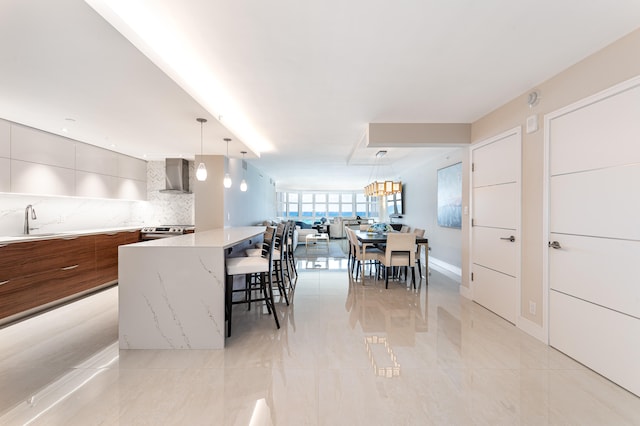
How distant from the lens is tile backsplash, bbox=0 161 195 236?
142 inches

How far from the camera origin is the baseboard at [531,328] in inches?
100

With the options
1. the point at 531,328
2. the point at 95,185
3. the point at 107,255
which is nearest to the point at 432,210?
the point at 531,328

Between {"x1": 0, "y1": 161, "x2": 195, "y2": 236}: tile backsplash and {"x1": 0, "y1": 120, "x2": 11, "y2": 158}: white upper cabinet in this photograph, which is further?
{"x1": 0, "y1": 161, "x2": 195, "y2": 236}: tile backsplash

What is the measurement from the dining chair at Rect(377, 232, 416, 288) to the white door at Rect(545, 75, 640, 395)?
6.17 ft

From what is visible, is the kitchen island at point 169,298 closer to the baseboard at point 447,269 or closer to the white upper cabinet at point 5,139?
the white upper cabinet at point 5,139

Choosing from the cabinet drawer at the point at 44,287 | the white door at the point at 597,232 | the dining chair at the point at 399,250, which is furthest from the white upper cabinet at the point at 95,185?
the white door at the point at 597,232

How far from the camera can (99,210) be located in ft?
16.0

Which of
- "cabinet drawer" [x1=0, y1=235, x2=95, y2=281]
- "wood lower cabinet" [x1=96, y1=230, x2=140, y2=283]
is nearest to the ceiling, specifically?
"cabinet drawer" [x1=0, y1=235, x2=95, y2=281]

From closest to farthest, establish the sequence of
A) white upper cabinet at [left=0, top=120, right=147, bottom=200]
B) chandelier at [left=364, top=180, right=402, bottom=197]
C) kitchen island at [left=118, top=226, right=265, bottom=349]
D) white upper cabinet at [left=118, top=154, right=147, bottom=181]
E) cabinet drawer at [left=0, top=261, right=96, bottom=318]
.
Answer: kitchen island at [left=118, top=226, right=265, bottom=349], cabinet drawer at [left=0, top=261, right=96, bottom=318], white upper cabinet at [left=0, top=120, right=147, bottom=200], white upper cabinet at [left=118, top=154, right=147, bottom=181], chandelier at [left=364, top=180, right=402, bottom=197]

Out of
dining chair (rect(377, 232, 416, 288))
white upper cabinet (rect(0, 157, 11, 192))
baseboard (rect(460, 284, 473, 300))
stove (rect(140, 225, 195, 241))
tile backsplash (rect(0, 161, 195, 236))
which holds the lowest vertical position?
baseboard (rect(460, 284, 473, 300))

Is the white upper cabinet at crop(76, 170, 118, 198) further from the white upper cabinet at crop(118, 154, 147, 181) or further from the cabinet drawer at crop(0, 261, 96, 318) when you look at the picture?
the cabinet drawer at crop(0, 261, 96, 318)

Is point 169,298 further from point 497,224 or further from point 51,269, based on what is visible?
point 497,224

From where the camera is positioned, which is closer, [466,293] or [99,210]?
[466,293]

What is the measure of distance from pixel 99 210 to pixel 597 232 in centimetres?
674
